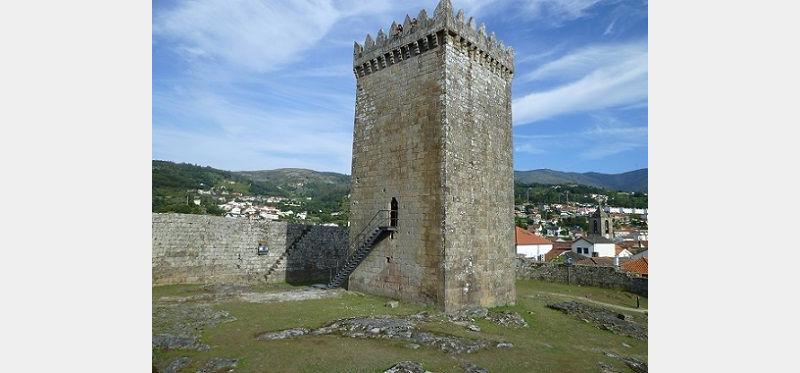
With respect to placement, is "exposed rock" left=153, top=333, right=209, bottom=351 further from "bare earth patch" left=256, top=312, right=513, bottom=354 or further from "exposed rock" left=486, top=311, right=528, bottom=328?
"exposed rock" left=486, top=311, right=528, bottom=328

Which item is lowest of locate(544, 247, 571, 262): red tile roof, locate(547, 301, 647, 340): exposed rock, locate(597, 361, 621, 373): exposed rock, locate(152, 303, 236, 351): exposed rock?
locate(544, 247, 571, 262): red tile roof

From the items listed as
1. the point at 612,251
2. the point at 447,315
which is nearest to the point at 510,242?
the point at 447,315

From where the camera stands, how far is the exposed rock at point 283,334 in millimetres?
9931

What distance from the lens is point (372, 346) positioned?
9375 millimetres

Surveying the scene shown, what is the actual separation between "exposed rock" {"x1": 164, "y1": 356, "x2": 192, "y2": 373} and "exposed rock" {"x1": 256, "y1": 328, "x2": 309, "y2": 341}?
174 centimetres

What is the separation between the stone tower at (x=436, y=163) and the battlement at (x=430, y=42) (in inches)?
1.5

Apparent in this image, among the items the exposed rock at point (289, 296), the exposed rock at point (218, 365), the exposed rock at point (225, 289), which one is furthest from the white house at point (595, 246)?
the exposed rock at point (218, 365)

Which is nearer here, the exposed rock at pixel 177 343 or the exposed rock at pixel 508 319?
the exposed rock at pixel 177 343

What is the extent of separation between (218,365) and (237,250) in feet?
42.7

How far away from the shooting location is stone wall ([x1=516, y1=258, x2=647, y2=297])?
23516 mm

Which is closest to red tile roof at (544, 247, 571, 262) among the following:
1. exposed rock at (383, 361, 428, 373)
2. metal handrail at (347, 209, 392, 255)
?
metal handrail at (347, 209, 392, 255)

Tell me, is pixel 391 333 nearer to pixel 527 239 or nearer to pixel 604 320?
pixel 604 320

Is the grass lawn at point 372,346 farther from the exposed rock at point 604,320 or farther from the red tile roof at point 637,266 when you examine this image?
the red tile roof at point 637,266

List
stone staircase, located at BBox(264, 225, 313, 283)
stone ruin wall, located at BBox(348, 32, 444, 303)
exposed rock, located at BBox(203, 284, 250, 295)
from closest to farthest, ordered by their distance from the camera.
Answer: stone ruin wall, located at BBox(348, 32, 444, 303) → exposed rock, located at BBox(203, 284, 250, 295) → stone staircase, located at BBox(264, 225, 313, 283)
